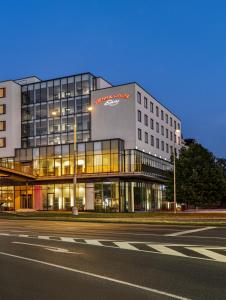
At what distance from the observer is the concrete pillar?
6575 cm

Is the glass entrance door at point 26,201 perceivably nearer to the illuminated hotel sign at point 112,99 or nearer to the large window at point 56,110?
the large window at point 56,110

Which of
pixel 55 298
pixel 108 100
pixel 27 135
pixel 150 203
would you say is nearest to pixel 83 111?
pixel 108 100

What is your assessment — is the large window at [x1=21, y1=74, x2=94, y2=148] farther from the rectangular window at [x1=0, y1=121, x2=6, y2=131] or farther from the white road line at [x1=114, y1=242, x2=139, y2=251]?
the white road line at [x1=114, y1=242, x2=139, y2=251]

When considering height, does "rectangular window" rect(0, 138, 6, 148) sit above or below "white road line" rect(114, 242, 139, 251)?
above

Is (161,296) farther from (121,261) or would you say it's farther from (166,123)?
(166,123)

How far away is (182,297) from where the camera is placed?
8.12 meters

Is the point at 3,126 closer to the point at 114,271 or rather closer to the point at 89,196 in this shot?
the point at 89,196

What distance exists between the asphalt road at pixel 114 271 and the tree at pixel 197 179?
1631 inches

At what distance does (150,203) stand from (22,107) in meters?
25.3

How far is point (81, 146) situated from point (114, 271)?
56.7m

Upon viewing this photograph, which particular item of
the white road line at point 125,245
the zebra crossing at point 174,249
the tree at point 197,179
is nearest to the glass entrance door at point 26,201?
the tree at point 197,179

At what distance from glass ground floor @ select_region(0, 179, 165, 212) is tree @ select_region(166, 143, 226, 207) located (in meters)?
8.07

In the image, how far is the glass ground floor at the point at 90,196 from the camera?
64.3 meters

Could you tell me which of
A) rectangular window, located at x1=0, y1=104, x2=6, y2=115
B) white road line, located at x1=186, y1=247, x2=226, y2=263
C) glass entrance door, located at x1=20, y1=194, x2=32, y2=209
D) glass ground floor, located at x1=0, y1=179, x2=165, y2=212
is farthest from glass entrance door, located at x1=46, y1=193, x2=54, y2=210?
white road line, located at x1=186, y1=247, x2=226, y2=263
